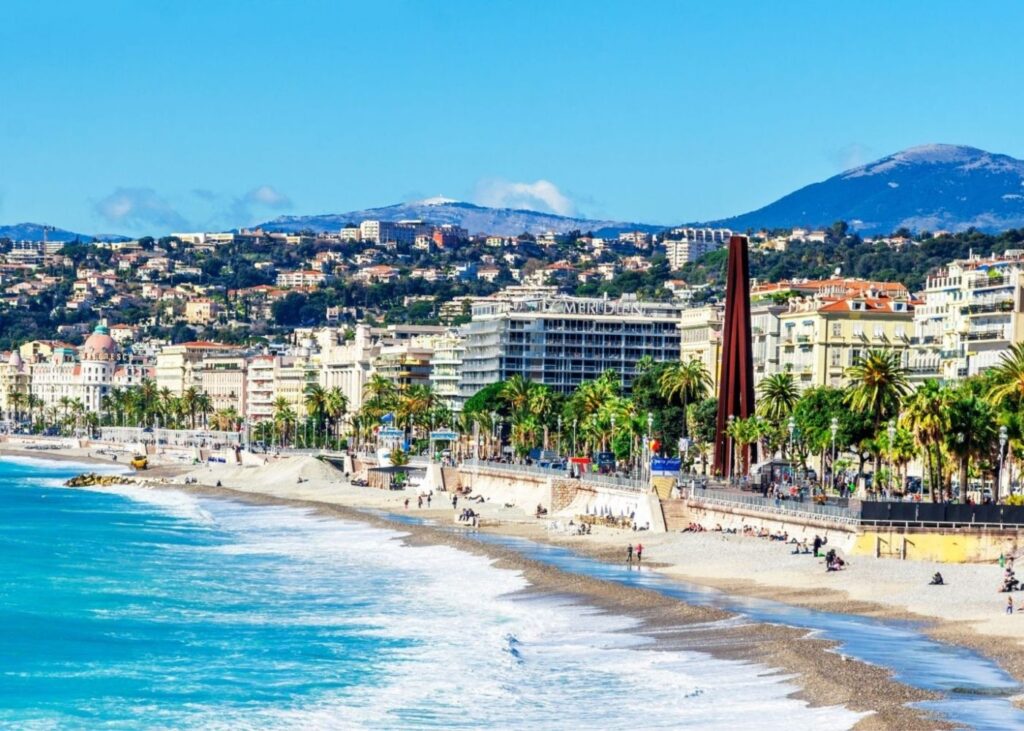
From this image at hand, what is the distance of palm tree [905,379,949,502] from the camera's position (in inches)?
2790

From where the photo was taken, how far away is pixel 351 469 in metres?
157

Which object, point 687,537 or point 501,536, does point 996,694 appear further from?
point 501,536

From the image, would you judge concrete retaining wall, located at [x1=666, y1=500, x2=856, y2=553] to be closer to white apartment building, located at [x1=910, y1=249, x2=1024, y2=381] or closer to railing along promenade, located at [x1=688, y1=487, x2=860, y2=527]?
railing along promenade, located at [x1=688, y1=487, x2=860, y2=527]

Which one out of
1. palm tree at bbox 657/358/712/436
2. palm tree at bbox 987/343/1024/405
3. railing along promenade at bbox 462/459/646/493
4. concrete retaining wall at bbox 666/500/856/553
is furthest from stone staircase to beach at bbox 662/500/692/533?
palm tree at bbox 657/358/712/436

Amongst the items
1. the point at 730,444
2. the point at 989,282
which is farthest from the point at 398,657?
the point at 989,282

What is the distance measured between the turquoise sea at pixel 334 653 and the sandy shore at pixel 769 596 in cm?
90

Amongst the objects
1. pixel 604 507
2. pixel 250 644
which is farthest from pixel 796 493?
pixel 250 644

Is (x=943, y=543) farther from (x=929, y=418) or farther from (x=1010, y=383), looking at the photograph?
(x=1010, y=383)

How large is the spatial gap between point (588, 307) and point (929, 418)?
109408 millimetres

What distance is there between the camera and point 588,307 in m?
180

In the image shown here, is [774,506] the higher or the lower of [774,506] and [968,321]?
the lower

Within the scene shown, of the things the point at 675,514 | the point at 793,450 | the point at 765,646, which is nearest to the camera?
the point at 765,646

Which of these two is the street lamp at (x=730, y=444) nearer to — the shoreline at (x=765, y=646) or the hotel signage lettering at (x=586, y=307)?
the shoreline at (x=765, y=646)

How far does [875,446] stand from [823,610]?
29.0 m
